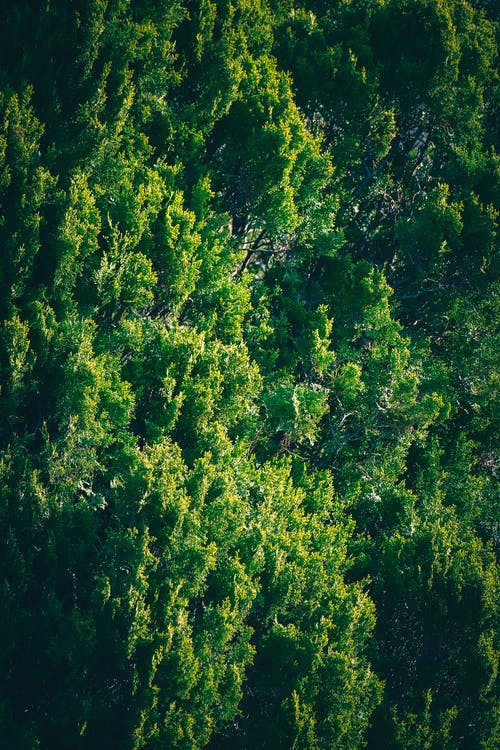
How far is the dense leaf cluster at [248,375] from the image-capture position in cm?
1781

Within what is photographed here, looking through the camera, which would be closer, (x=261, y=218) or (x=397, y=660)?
(x=397, y=660)

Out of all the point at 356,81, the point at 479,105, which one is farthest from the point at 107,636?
the point at 479,105

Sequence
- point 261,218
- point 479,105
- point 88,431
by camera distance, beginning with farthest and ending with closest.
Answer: point 479,105 < point 261,218 < point 88,431

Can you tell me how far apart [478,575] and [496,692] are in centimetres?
328

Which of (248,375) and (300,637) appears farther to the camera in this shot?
(248,375)

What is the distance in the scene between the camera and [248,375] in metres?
21.8

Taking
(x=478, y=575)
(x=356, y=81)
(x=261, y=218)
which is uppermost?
(x=356, y=81)

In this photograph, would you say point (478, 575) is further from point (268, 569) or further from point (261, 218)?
point (261, 218)

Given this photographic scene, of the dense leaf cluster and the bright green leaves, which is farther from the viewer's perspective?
the bright green leaves

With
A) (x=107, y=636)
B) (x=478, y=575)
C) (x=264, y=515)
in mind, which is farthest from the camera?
(x=478, y=575)

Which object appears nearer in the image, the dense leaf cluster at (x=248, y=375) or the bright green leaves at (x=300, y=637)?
the dense leaf cluster at (x=248, y=375)

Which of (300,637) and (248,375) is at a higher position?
(248,375)

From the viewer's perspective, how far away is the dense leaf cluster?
17.8 meters

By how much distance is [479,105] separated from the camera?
26562mm
